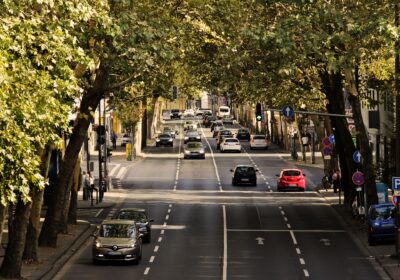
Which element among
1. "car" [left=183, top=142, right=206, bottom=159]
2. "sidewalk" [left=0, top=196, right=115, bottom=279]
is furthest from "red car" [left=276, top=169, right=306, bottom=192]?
"car" [left=183, top=142, right=206, bottom=159]

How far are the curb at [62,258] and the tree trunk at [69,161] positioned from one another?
1021 millimetres

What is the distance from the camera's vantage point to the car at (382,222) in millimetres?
46625

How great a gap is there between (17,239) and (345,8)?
1460 centimetres

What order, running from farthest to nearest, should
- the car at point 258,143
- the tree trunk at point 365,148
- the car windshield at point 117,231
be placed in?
the car at point 258,143 → the tree trunk at point 365,148 → the car windshield at point 117,231

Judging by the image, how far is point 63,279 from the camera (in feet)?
125

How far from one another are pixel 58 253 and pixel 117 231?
12.3 feet

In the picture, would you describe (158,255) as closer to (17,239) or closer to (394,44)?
(17,239)

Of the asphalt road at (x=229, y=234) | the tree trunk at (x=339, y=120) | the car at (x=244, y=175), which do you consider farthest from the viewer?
the car at (x=244, y=175)

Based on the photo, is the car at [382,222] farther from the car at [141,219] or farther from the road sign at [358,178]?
the car at [141,219]

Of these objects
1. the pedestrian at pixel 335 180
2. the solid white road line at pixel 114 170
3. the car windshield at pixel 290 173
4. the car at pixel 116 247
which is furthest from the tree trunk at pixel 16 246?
the solid white road line at pixel 114 170

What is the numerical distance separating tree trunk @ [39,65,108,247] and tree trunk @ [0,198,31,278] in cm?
596

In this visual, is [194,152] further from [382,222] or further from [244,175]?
[382,222]

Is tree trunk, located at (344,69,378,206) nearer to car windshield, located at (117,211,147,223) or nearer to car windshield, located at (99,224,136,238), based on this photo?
car windshield, located at (117,211,147,223)

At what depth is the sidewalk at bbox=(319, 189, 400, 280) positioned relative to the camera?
4047 centimetres
